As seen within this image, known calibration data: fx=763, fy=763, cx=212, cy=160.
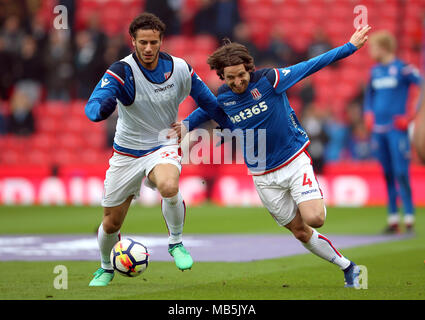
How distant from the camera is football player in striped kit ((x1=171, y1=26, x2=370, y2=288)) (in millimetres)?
6906

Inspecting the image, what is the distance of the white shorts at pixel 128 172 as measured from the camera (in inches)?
281

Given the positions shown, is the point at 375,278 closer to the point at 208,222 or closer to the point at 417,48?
the point at 208,222

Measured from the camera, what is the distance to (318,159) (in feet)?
55.0

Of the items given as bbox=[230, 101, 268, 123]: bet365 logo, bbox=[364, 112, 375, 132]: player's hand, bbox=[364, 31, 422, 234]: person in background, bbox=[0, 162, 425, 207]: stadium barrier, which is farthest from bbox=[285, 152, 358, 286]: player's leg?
bbox=[0, 162, 425, 207]: stadium barrier

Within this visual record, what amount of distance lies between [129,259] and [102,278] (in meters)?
0.56

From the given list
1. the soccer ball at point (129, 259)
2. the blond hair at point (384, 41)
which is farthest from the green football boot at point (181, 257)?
the blond hair at point (384, 41)

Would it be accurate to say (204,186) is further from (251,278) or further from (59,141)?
(251,278)

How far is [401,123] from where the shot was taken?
11.9 meters

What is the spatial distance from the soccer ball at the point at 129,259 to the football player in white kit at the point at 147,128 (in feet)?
1.15

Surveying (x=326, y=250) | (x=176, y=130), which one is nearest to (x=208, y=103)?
(x=176, y=130)

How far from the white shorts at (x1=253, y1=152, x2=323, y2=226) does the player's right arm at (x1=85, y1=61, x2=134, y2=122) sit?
1479 mm

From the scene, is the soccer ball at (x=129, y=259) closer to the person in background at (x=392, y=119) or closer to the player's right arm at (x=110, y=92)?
the player's right arm at (x=110, y=92)

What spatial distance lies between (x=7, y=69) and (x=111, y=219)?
13.7 metres
